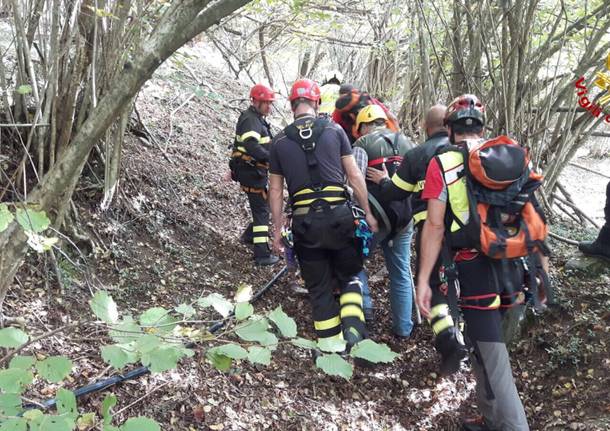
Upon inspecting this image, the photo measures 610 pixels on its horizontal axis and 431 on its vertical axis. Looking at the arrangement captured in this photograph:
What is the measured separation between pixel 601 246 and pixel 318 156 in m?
2.79

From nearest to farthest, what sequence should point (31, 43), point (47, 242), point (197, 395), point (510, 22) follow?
point (47, 242), point (197, 395), point (31, 43), point (510, 22)

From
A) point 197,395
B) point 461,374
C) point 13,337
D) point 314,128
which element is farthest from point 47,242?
point 461,374

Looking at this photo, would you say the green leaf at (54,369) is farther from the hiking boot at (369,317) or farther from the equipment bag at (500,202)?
the hiking boot at (369,317)

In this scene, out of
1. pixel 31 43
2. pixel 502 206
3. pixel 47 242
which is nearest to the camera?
pixel 47 242

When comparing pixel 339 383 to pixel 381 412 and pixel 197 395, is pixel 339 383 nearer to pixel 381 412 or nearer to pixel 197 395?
pixel 381 412

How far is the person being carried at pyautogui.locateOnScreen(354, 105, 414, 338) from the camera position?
4.27 m

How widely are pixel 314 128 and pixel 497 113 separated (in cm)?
241

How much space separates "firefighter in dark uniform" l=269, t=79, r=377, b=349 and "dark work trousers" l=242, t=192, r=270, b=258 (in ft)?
5.21

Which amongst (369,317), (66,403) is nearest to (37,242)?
(66,403)

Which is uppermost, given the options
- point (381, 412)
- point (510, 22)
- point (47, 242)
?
point (510, 22)

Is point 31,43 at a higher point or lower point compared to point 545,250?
higher

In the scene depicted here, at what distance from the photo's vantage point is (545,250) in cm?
314

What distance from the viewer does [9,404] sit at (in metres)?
1.59

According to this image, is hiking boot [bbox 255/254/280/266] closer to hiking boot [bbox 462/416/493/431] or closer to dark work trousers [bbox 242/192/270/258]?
dark work trousers [bbox 242/192/270/258]
